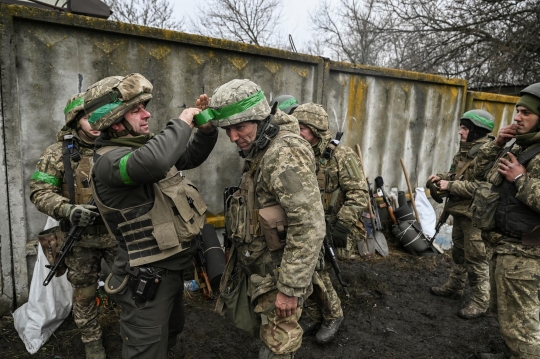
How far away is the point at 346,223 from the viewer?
3.56 m

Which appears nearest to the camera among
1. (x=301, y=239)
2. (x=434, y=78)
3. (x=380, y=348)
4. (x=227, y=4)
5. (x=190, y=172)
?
(x=301, y=239)

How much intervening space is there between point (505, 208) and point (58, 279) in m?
4.00

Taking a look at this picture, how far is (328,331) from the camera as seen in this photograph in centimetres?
→ 345

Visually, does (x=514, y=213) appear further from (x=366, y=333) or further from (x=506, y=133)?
(x=366, y=333)

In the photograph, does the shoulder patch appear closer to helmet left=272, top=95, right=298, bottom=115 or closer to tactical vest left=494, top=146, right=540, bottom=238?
tactical vest left=494, top=146, right=540, bottom=238

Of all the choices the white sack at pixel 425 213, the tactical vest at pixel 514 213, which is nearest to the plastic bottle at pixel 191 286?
the tactical vest at pixel 514 213

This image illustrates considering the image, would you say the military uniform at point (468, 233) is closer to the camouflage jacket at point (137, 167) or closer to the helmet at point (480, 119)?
the helmet at point (480, 119)

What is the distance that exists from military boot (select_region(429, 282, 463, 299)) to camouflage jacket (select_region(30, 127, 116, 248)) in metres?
3.78

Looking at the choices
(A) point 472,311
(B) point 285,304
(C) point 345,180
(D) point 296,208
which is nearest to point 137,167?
(D) point 296,208

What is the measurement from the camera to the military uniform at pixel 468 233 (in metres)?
3.93

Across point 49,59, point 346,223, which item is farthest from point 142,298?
point 49,59

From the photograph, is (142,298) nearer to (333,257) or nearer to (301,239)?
(301,239)

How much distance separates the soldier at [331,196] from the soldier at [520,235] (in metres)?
1.15

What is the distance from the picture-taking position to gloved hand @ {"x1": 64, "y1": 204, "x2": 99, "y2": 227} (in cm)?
281
